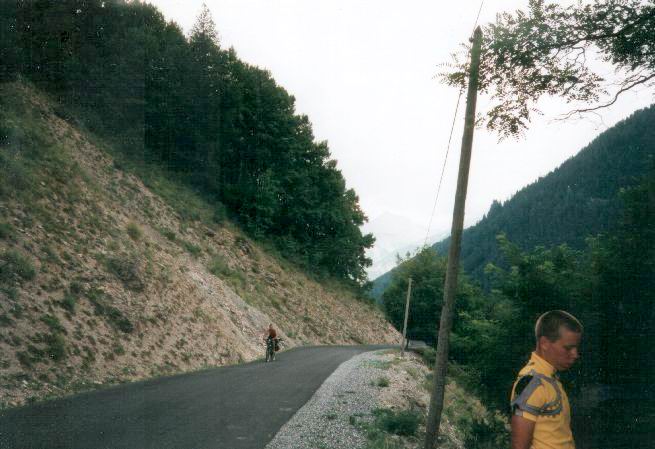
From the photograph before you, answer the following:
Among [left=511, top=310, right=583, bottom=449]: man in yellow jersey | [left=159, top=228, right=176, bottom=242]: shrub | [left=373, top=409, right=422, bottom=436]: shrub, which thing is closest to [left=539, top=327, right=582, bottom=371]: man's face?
[left=511, top=310, right=583, bottom=449]: man in yellow jersey

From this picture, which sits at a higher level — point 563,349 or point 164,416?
point 563,349

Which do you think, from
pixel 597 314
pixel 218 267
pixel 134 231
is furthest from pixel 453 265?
pixel 218 267

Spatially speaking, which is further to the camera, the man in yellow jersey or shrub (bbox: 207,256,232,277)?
shrub (bbox: 207,256,232,277)

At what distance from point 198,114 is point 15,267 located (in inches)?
1093

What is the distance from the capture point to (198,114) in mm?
38000

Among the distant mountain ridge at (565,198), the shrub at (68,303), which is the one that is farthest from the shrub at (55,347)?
the distant mountain ridge at (565,198)

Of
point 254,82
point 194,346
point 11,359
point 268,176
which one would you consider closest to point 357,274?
point 268,176

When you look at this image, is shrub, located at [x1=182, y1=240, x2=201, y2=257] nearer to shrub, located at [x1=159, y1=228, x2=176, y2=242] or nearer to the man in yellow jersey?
shrub, located at [x1=159, y1=228, x2=176, y2=242]

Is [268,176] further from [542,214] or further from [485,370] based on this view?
[542,214]

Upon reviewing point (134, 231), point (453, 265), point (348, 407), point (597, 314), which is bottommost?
point (348, 407)

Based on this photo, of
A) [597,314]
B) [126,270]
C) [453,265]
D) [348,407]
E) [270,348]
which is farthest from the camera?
[270,348]

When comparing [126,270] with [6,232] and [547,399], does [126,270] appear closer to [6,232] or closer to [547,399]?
[6,232]

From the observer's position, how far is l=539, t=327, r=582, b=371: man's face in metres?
3.39

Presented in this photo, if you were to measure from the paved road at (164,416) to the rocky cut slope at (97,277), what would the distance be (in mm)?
1191
